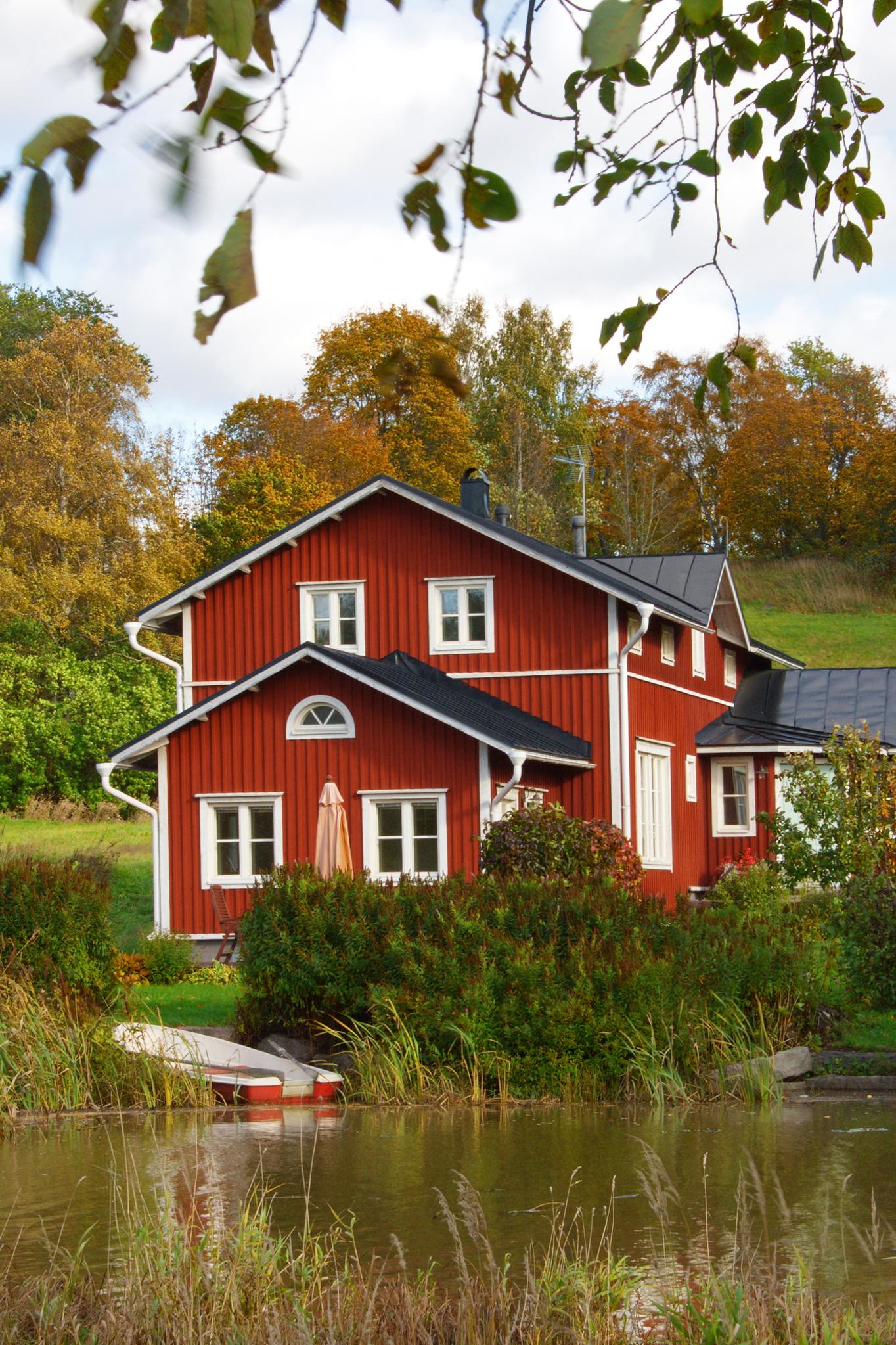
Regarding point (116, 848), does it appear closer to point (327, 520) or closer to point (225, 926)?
point (327, 520)

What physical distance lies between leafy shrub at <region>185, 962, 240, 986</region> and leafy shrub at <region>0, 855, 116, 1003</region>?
646cm

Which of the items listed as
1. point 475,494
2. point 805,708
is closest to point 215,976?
point 475,494

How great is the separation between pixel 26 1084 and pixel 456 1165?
148 inches

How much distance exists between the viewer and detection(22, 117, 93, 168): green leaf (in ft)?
7.24

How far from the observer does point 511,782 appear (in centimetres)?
2030

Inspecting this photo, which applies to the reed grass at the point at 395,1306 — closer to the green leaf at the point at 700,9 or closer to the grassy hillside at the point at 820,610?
the green leaf at the point at 700,9

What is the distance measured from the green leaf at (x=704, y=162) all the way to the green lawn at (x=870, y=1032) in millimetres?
9930

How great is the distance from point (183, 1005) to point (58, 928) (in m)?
4.06

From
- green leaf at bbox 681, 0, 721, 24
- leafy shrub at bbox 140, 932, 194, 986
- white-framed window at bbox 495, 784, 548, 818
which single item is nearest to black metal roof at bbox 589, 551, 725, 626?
white-framed window at bbox 495, 784, 548, 818

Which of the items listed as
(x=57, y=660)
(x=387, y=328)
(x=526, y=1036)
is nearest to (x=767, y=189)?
(x=526, y=1036)

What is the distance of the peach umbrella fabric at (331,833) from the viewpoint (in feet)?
62.4

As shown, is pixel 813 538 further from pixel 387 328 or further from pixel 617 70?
pixel 617 70

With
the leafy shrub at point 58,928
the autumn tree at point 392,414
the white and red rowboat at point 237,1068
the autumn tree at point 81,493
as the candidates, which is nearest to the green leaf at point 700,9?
the white and red rowboat at point 237,1068

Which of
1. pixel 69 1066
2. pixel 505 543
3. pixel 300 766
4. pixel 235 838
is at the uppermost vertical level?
pixel 505 543
